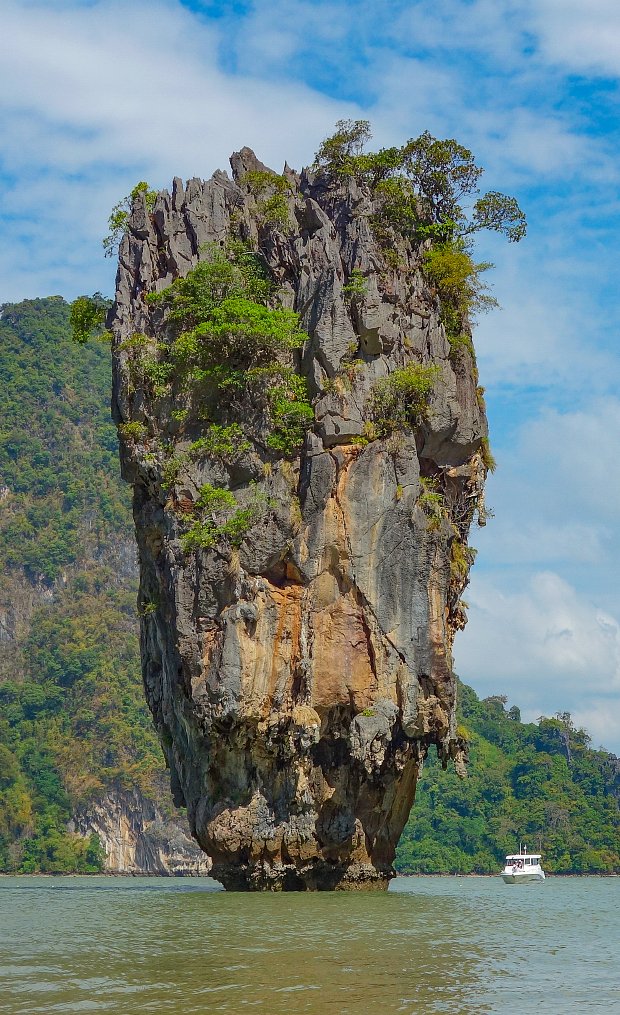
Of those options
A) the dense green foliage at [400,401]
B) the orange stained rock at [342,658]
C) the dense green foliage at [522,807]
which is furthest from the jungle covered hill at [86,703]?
the dense green foliage at [400,401]

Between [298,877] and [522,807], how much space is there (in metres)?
39.4

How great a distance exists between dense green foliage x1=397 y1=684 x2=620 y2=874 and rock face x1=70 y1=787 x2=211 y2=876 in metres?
→ 10.9

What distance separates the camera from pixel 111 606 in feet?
249

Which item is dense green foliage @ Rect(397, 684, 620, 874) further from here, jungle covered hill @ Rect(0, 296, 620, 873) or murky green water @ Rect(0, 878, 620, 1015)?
murky green water @ Rect(0, 878, 620, 1015)

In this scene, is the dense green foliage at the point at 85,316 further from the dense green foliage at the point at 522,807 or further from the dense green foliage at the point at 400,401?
the dense green foliage at the point at 522,807

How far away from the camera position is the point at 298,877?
2212 centimetres

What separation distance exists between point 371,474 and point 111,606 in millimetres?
55715

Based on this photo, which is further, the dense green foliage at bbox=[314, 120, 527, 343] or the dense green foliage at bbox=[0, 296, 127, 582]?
the dense green foliage at bbox=[0, 296, 127, 582]

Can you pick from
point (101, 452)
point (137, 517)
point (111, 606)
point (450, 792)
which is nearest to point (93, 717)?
point (111, 606)

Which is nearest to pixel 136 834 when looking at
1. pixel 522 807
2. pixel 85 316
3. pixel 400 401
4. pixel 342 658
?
pixel 522 807

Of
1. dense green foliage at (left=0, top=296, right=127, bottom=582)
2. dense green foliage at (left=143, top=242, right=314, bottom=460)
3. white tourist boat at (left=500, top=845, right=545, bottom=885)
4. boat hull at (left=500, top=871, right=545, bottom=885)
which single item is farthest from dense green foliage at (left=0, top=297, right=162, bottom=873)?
dense green foliage at (left=143, top=242, right=314, bottom=460)

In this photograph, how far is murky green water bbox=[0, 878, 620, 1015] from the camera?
10.9 meters

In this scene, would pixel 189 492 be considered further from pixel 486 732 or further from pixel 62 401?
pixel 62 401

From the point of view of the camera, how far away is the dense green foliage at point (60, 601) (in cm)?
6128
